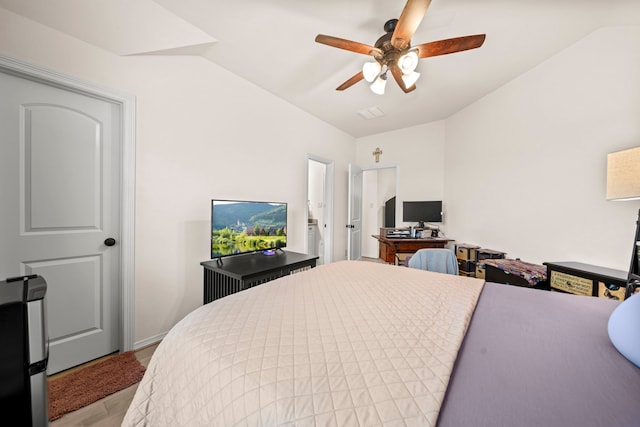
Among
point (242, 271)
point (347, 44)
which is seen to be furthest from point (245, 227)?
point (347, 44)

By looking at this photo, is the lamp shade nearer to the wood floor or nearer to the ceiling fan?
the ceiling fan

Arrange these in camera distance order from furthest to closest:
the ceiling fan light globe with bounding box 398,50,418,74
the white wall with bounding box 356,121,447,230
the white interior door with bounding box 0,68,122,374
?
the white wall with bounding box 356,121,447,230 → the ceiling fan light globe with bounding box 398,50,418,74 → the white interior door with bounding box 0,68,122,374

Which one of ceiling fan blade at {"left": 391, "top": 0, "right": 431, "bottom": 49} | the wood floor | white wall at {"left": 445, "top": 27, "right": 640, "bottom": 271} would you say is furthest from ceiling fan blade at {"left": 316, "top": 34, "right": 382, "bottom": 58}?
the wood floor

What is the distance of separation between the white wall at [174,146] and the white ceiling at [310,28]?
121 mm

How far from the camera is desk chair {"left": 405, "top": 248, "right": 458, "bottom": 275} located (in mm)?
2201

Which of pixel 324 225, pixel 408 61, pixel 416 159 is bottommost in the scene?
pixel 324 225

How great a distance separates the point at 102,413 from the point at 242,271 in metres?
1.07

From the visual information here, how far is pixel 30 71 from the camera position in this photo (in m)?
1.48

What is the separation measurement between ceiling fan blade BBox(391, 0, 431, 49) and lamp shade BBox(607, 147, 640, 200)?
1.49m

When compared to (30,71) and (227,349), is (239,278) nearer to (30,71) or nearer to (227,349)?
(227,349)

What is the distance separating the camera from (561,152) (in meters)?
2.25

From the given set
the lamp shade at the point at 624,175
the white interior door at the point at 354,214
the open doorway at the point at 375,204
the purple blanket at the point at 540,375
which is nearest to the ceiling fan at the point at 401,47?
the lamp shade at the point at 624,175

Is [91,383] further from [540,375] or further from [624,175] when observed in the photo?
[624,175]

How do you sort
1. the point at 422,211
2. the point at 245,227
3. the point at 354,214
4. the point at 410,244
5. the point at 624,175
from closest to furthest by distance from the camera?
1. the point at 624,175
2. the point at 245,227
3. the point at 410,244
4. the point at 422,211
5. the point at 354,214
